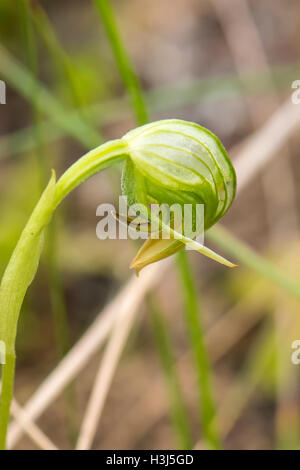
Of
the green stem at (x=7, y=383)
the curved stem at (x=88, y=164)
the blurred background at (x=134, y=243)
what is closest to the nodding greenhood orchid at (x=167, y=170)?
the curved stem at (x=88, y=164)

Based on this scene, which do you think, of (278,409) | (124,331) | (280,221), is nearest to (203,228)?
(124,331)

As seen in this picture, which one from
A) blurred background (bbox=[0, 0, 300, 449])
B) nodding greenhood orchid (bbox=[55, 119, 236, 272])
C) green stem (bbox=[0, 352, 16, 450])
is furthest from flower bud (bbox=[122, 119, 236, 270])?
blurred background (bbox=[0, 0, 300, 449])

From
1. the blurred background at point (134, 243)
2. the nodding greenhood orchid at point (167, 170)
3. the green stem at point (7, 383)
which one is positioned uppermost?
the blurred background at point (134, 243)

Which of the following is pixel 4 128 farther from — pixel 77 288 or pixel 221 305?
pixel 221 305

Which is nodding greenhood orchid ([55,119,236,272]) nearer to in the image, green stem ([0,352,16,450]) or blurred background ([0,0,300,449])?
green stem ([0,352,16,450])

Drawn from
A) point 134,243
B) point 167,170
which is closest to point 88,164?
point 167,170

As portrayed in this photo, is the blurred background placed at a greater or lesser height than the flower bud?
greater

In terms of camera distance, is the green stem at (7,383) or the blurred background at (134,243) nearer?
the green stem at (7,383)

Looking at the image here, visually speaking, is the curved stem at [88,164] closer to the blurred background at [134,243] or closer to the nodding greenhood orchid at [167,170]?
the nodding greenhood orchid at [167,170]
